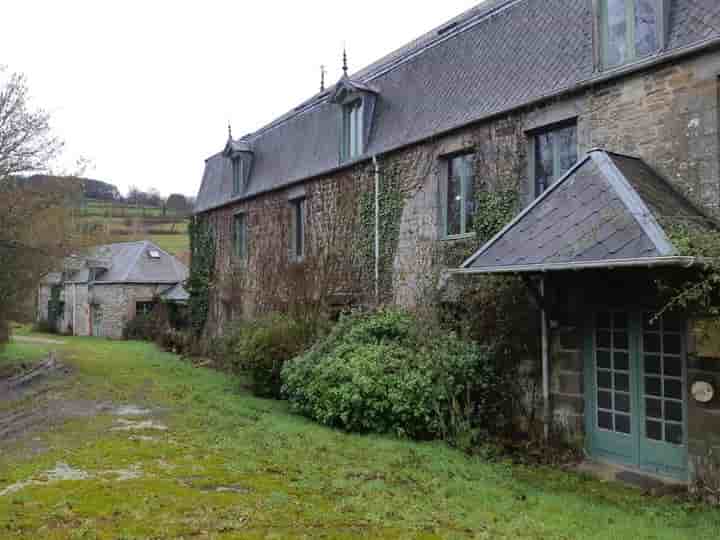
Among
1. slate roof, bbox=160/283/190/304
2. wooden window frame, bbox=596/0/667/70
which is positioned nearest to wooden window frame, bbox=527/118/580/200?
wooden window frame, bbox=596/0/667/70

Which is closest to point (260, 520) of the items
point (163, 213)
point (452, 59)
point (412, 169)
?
point (412, 169)

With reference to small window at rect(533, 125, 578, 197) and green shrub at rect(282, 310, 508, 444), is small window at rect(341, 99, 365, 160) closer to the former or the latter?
small window at rect(533, 125, 578, 197)

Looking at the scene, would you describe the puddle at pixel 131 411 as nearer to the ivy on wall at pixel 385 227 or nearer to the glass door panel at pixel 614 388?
the ivy on wall at pixel 385 227

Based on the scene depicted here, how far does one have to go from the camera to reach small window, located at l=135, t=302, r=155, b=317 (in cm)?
3291

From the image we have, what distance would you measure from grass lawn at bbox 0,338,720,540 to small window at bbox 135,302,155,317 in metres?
25.0

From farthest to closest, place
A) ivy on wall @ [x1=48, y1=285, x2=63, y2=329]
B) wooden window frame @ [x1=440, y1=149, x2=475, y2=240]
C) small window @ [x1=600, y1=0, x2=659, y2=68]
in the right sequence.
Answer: ivy on wall @ [x1=48, y1=285, x2=63, y2=329]
wooden window frame @ [x1=440, y1=149, x2=475, y2=240]
small window @ [x1=600, y1=0, x2=659, y2=68]

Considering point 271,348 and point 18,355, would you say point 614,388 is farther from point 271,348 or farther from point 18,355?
point 18,355

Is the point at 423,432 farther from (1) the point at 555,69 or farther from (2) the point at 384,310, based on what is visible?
(1) the point at 555,69

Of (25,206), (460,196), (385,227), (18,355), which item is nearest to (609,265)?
(460,196)

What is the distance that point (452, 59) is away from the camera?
1133 cm

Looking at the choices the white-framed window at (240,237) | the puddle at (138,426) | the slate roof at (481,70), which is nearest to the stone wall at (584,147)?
the slate roof at (481,70)

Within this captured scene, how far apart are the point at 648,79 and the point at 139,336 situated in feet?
96.1

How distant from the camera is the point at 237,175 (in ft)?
62.7

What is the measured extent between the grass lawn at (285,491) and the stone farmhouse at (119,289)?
925 inches
